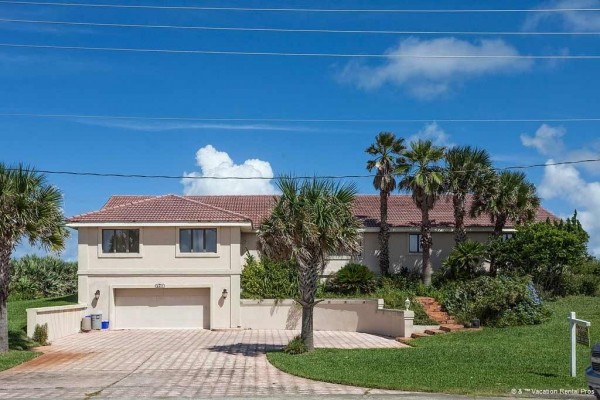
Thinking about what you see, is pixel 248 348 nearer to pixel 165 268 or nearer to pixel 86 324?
pixel 165 268

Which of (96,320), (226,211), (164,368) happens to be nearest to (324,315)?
(226,211)

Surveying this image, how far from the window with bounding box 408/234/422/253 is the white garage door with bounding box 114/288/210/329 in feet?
38.5

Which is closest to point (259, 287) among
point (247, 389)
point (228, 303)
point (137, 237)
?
point (228, 303)

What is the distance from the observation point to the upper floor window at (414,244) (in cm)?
4031

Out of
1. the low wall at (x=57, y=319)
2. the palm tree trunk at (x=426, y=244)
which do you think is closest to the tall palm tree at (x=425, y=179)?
the palm tree trunk at (x=426, y=244)

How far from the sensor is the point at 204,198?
44.2 metres

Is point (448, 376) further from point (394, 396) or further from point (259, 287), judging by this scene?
point (259, 287)

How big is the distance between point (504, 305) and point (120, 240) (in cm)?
1773

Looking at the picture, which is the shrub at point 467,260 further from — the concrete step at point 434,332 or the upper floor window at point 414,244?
the concrete step at point 434,332

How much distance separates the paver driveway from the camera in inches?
628

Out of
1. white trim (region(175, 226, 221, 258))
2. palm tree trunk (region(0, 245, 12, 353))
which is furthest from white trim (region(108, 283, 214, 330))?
palm tree trunk (region(0, 245, 12, 353))

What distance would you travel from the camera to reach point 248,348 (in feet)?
84.2

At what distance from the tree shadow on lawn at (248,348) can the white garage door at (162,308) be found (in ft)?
26.7

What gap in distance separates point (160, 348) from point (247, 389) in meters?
10.4
